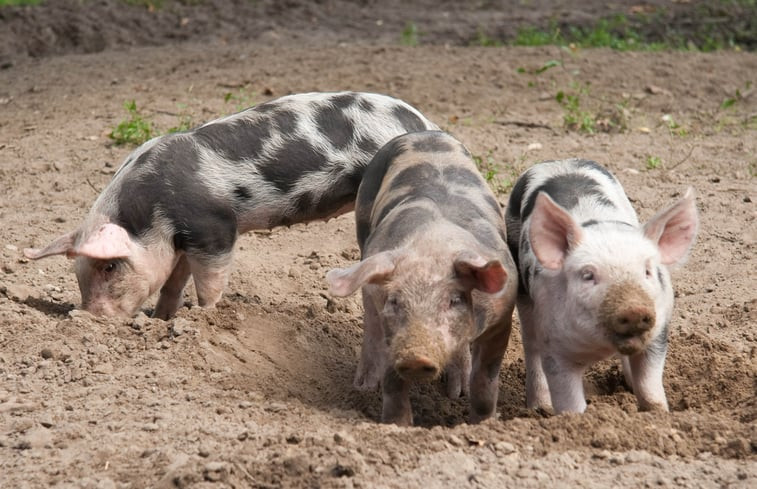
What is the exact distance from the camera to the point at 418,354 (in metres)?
4.41

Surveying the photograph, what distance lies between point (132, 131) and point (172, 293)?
7.96 ft

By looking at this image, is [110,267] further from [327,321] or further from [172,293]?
[327,321]

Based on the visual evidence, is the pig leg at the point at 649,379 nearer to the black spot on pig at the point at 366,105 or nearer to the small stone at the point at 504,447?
the small stone at the point at 504,447

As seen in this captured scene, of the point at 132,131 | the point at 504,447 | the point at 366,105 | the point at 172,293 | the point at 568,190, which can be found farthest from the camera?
the point at 132,131

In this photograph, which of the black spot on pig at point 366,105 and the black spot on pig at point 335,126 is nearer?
the black spot on pig at point 335,126

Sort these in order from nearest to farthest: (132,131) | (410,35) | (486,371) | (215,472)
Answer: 1. (215,472)
2. (486,371)
3. (132,131)
4. (410,35)

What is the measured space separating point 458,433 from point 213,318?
82.2 inches

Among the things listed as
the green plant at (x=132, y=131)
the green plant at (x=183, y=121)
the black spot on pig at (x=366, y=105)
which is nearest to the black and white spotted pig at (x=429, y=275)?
the black spot on pig at (x=366, y=105)

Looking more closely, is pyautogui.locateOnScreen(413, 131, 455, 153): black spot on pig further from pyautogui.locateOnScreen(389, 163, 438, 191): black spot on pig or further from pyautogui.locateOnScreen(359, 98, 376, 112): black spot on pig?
pyautogui.locateOnScreen(359, 98, 376, 112): black spot on pig

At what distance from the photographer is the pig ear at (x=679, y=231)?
16.0 ft

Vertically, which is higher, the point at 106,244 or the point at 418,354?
the point at 418,354

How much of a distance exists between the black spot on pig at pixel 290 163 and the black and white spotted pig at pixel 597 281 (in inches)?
61.3

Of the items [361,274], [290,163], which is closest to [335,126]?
[290,163]

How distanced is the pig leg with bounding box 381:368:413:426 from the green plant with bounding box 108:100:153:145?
4384mm
